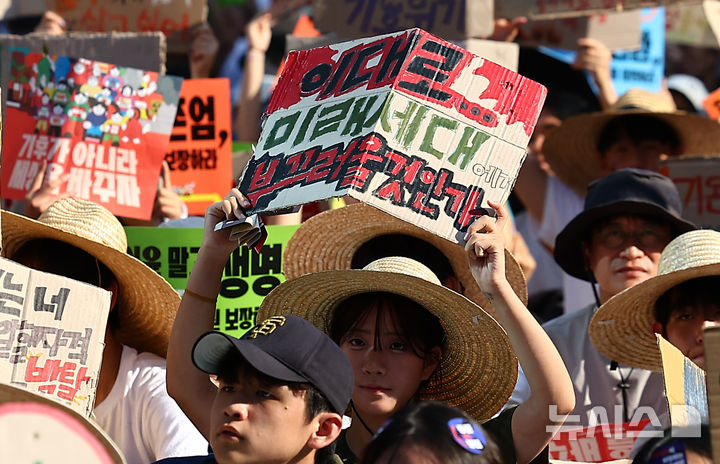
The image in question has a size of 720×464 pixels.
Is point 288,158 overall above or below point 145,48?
below

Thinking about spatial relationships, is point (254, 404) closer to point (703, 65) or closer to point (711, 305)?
point (711, 305)

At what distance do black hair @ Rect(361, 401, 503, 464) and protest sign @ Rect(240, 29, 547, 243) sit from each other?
0.75 meters

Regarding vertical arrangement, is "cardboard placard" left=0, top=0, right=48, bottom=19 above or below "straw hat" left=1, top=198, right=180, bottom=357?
above

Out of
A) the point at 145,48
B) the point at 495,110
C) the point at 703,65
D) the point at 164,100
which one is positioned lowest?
the point at 495,110

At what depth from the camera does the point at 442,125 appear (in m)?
3.38

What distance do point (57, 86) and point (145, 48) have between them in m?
0.59

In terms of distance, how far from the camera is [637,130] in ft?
19.1

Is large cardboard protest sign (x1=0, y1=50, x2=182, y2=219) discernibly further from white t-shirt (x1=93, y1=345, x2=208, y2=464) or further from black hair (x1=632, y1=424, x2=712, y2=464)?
black hair (x1=632, y1=424, x2=712, y2=464)

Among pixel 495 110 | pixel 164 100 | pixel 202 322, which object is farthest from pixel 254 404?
pixel 164 100

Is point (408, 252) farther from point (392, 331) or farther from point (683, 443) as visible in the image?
point (683, 443)

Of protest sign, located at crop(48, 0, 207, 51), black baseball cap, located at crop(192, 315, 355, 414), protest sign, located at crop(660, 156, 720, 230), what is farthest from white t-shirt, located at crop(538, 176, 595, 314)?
black baseball cap, located at crop(192, 315, 355, 414)

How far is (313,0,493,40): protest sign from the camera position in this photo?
18.8 ft

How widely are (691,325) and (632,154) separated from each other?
1965mm

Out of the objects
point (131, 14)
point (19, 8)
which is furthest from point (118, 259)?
point (19, 8)
